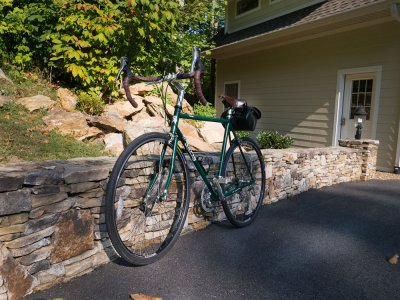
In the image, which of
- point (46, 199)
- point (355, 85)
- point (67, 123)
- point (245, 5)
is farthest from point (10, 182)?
point (245, 5)

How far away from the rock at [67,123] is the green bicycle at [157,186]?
2876 millimetres

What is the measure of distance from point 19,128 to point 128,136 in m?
1.46

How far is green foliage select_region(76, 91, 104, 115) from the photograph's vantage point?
5250 millimetres

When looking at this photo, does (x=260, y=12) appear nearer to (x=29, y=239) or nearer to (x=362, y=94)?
(x=362, y=94)

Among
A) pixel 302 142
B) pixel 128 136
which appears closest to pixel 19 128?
pixel 128 136

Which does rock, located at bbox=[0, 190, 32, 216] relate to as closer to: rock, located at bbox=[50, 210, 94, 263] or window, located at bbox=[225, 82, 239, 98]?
rock, located at bbox=[50, 210, 94, 263]

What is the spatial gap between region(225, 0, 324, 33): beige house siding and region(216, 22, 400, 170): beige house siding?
1.19 metres

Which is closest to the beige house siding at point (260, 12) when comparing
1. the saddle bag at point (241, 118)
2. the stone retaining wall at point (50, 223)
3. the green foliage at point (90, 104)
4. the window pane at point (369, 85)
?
the window pane at point (369, 85)

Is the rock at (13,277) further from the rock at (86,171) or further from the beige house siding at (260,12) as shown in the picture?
the beige house siding at (260,12)

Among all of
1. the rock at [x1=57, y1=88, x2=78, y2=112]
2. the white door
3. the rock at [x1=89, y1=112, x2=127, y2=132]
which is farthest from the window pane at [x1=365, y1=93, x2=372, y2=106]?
the rock at [x1=57, y1=88, x2=78, y2=112]

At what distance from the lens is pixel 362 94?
6.40 metres

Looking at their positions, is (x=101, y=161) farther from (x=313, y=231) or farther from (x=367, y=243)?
(x=367, y=243)

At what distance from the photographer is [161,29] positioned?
5.57 m

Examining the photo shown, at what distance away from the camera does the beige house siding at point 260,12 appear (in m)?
8.34
